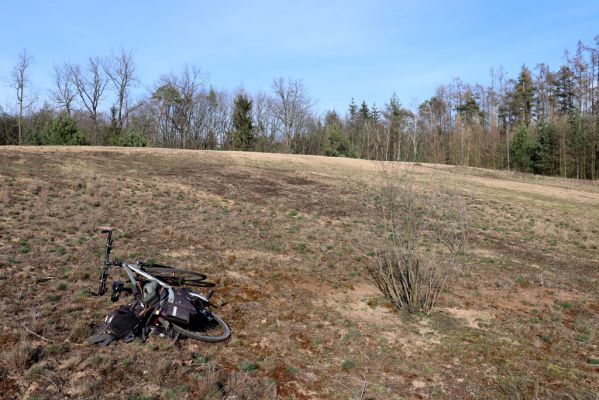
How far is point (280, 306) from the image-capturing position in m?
5.80

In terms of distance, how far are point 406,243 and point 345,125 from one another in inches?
2194

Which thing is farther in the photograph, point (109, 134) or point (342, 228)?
point (109, 134)

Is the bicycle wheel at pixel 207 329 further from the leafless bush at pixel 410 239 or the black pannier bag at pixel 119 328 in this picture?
the leafless bush at pixel 410 239

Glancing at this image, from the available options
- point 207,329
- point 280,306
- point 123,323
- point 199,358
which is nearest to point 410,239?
point 280,306

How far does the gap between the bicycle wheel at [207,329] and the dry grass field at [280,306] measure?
97mm

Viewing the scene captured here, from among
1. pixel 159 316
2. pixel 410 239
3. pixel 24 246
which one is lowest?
pixel 159 316

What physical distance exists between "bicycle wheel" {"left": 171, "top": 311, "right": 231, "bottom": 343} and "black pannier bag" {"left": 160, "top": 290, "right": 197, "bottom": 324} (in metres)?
0.16

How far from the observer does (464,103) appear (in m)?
57.3

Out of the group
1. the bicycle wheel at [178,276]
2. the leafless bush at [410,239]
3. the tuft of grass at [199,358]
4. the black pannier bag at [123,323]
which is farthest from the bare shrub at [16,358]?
the leafless bush at [410,239]

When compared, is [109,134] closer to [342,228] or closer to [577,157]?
[342,228]

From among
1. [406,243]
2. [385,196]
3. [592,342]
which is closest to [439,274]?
[406,243]

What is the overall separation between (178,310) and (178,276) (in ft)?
5.50

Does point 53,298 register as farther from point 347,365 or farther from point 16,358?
point 347,365

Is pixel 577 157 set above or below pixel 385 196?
above
